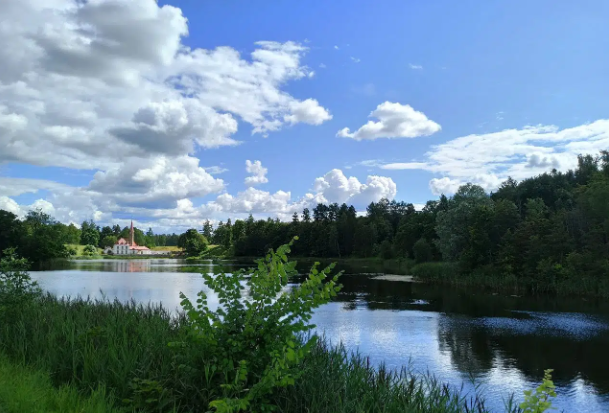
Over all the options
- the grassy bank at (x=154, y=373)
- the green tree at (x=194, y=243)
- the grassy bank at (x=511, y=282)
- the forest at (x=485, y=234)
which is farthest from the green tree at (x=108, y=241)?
the grassy bank at (x=154, y=373)

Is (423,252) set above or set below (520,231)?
below

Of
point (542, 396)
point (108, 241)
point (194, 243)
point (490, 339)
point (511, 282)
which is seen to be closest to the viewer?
point (542, 396)

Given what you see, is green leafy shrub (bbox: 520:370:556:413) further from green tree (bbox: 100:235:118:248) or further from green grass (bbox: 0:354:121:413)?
green tree (bbox: 100:235:118:248)

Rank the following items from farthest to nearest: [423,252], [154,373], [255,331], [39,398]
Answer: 1. [423,252]
2. [154,373]
3. [255,331]
4. [39,398]

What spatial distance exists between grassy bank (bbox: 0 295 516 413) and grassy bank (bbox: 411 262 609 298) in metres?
31.9

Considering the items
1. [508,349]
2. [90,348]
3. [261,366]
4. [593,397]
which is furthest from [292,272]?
[508,349]

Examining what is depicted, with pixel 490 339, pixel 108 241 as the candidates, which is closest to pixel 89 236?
pixel 108 241

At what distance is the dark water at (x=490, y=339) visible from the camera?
13.3 m

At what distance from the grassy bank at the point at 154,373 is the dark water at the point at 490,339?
1509mm

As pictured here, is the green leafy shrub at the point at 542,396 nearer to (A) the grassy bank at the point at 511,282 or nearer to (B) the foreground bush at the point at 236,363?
(B) the foreground bush at the point at 236,363

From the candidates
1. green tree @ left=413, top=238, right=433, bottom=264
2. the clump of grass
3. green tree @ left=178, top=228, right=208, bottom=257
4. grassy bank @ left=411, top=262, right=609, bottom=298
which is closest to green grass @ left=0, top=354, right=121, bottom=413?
the clump of grass

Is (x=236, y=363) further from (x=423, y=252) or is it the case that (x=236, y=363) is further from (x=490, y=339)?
(x=423, y=252)

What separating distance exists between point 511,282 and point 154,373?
38658mm

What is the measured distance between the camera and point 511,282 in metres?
39.4
